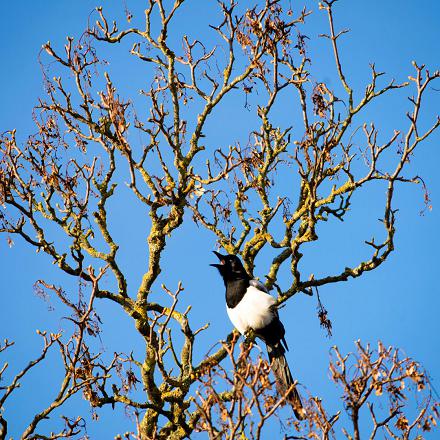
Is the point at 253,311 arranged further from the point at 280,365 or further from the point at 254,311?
the point at 280,365

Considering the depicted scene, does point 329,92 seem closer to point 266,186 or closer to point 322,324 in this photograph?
point 266,186

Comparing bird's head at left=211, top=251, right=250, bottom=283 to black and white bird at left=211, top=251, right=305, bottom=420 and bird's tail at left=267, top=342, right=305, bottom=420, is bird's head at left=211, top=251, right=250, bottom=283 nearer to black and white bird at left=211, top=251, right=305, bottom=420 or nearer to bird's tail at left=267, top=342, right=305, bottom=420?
black and white bird at left=211, top=251, right=305, bottom=420

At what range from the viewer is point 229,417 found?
366cm

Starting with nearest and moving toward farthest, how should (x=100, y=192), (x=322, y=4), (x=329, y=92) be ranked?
1. (x=322, y=4)
2. (x=329, y=92)
3. (x=100, y=192)

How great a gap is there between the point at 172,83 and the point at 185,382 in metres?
3.07

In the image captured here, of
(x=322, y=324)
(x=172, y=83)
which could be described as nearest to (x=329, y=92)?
(x=172, y=83)

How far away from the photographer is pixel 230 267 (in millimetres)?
7828

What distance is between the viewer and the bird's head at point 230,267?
777 centimetres

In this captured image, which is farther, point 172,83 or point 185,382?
point 172,83

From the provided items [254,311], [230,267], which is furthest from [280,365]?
[230,267]

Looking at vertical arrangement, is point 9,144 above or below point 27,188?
above

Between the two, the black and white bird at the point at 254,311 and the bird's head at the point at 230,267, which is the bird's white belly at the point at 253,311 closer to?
the black and white bird at the point at 254,311

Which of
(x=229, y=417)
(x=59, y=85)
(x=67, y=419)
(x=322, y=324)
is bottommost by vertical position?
(x=229, y=417)

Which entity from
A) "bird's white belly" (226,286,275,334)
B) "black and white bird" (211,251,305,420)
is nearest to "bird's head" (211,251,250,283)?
"black and white bird" (211,251,305,420)
